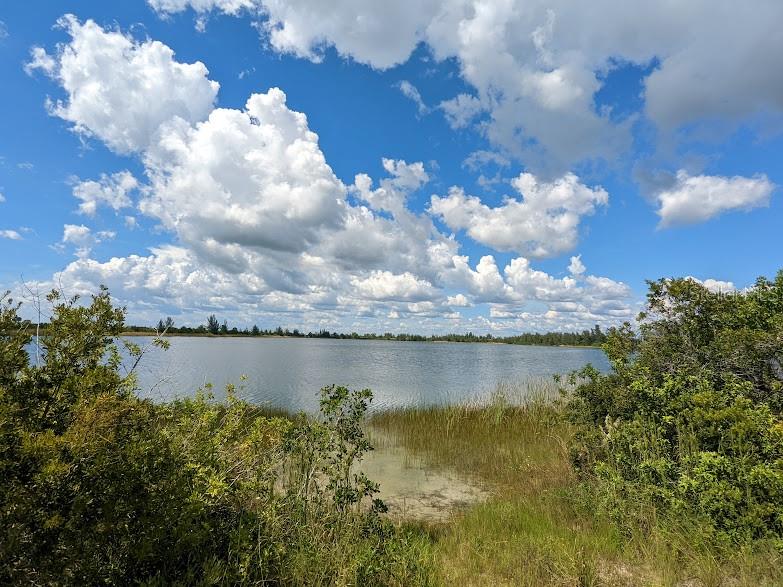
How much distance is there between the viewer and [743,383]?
596 cm

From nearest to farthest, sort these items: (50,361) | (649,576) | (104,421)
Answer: (104,421) < (50,361) < (649,576)

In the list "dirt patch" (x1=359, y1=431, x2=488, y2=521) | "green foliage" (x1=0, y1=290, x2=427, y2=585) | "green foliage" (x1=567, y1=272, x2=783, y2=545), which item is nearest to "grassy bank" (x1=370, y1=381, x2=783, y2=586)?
"green foliage" (x1=567, y1=272, x2=783, y2=545)

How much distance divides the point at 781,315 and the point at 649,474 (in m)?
3.43

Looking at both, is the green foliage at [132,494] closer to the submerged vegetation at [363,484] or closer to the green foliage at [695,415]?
the submerged vegetation at [363,484]

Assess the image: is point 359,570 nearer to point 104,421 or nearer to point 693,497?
point 104,421

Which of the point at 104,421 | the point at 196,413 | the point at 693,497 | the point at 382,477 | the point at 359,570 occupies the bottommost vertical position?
the point at 382,477

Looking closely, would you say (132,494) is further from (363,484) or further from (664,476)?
(664,476)

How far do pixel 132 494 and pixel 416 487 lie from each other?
7.88m

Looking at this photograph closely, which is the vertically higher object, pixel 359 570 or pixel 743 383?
pixel 743 383

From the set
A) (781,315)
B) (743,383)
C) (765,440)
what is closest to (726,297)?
(781,315)

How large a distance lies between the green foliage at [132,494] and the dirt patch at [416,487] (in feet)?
10.7

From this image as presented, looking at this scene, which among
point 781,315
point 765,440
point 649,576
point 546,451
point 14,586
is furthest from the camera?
point 546,451

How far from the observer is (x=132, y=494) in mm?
3309

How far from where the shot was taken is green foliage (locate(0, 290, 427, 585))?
280 cm
